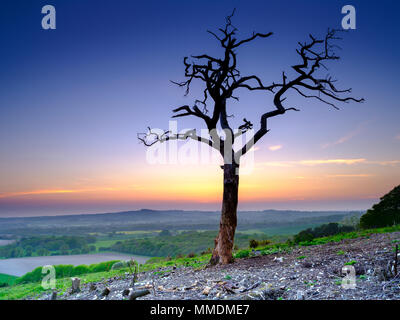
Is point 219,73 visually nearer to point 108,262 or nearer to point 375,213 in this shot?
point 108,262

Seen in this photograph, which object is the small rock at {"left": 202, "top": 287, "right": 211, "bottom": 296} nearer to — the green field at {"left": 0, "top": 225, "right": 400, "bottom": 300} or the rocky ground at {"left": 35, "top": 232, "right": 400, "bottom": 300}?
the rocky ground at {"left": 35, "top": 232, "right": 400, "bottom": 300}

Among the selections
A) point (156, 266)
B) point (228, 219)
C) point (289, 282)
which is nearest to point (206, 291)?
point (289, 282)

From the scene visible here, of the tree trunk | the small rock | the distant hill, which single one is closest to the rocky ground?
the small rock

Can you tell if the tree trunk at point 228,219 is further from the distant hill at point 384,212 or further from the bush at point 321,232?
the distant hill at point 384,212

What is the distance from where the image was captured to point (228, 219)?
15383mm

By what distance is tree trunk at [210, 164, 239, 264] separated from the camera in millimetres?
15289

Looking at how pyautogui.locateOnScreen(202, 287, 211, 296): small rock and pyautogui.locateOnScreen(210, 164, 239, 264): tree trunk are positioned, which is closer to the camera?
pyautogui.locateOnScreen(202, 287, 211, 296): small rock

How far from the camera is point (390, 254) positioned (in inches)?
459

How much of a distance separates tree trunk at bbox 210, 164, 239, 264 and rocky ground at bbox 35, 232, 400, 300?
0.86 meters

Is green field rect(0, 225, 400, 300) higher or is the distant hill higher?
the distant hill

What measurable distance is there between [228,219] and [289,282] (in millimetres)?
5905

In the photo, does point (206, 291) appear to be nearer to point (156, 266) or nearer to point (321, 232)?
point (156, 266)
